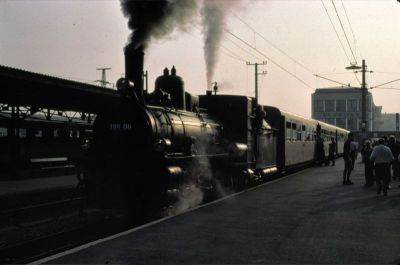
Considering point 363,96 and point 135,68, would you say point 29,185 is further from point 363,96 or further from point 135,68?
point 363,96

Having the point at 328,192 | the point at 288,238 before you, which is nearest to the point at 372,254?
the point at 288,238

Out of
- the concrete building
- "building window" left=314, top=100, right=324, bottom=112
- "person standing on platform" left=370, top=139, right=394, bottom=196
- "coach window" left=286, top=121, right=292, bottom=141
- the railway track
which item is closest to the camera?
the railway track

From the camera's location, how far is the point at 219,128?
42.5 ft

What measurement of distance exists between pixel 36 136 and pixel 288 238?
58.9 ft

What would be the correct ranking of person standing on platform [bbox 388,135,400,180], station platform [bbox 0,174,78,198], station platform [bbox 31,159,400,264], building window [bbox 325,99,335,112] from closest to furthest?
station platform [bbox 31,159,400,264]
station platform [bbox 0,174,78,198]
person standing on platform [bbox 388,135,400,180]
building window [bbox 325,99,335,112]

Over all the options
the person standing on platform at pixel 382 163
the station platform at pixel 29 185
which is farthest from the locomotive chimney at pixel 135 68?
the person standing on platform at pixel 382 163

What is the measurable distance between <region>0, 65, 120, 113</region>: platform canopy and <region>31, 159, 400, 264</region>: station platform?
6.08 meters

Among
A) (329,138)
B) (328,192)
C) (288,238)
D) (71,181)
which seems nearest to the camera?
(288,238)

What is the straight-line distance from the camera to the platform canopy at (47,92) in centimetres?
1422

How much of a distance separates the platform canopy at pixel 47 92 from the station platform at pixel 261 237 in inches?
239

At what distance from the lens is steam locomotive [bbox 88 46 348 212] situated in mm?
9109

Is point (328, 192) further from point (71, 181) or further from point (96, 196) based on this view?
point (71, 181)

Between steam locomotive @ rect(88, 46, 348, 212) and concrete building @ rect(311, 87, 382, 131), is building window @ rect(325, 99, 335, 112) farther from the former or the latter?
steam locomotive @ rect(88, 46, 348, 212)

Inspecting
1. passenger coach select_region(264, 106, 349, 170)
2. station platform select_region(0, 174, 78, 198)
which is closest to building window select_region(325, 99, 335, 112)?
passenger coach select_region(264, 106, 349, 170)
